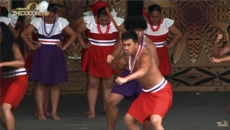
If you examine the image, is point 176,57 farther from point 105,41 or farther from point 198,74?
point 105,41

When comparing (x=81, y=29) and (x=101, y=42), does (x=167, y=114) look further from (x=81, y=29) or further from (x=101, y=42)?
Result: (x=81, y=29)

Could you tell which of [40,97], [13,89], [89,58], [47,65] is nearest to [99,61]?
[89,58]

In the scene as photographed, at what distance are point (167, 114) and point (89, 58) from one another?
1.48 metres

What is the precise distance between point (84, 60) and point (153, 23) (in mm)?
1212

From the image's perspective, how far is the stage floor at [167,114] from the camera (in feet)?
19.6

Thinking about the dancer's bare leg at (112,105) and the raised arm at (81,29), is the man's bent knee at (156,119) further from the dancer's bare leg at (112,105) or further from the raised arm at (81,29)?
the raised arm at (81,29)

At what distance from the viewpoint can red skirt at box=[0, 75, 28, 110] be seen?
4.87 metres

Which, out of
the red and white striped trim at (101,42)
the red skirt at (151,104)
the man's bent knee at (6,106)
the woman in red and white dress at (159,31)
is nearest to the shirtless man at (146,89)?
the red skirt at (151,104)

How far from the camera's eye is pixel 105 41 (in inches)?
256

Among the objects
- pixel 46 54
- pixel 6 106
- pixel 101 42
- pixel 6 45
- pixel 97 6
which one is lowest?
pixel 6 106

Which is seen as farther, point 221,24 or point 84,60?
point 221,24

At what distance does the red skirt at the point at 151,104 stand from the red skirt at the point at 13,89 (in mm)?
1298

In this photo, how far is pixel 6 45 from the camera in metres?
4.90

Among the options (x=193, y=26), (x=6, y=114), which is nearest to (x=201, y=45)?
(x=193, y=26)
